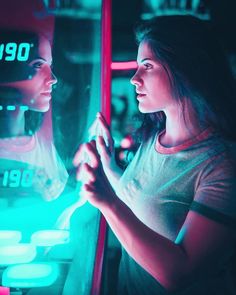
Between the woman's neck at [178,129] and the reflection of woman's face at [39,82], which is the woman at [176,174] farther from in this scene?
the reflection of woman's face at [39,82]

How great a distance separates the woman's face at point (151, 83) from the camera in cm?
111

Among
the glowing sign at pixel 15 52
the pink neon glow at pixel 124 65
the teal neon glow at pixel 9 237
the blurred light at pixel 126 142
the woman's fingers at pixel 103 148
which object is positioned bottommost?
the teal neon glow at pixel 9 237

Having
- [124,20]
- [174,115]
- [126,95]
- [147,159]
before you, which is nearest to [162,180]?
[147,159]

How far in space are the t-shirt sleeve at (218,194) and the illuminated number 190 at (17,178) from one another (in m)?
0.70

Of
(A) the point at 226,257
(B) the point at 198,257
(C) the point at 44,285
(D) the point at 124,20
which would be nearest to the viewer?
(B) the point at 198,257

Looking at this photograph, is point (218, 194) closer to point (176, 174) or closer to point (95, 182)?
point (176, 174)

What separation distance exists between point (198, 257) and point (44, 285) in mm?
613

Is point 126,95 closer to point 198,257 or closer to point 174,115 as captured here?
point 174,115

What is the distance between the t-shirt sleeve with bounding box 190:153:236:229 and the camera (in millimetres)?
908

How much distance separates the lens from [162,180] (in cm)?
110

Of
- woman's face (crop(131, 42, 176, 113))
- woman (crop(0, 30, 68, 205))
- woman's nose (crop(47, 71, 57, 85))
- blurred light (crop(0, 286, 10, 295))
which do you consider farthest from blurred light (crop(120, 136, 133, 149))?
blurred light (crop(0, 286, 10, 295))

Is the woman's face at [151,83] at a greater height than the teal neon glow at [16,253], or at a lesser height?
greater

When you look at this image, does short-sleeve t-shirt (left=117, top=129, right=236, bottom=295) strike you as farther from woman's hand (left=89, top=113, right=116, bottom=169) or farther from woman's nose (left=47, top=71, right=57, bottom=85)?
woman's nose (left=47, top=71, right=57, bottom=85)

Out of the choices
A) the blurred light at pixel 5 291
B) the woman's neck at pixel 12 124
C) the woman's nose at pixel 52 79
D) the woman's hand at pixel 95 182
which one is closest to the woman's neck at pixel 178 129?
the woman's hand at pixel 95 182
